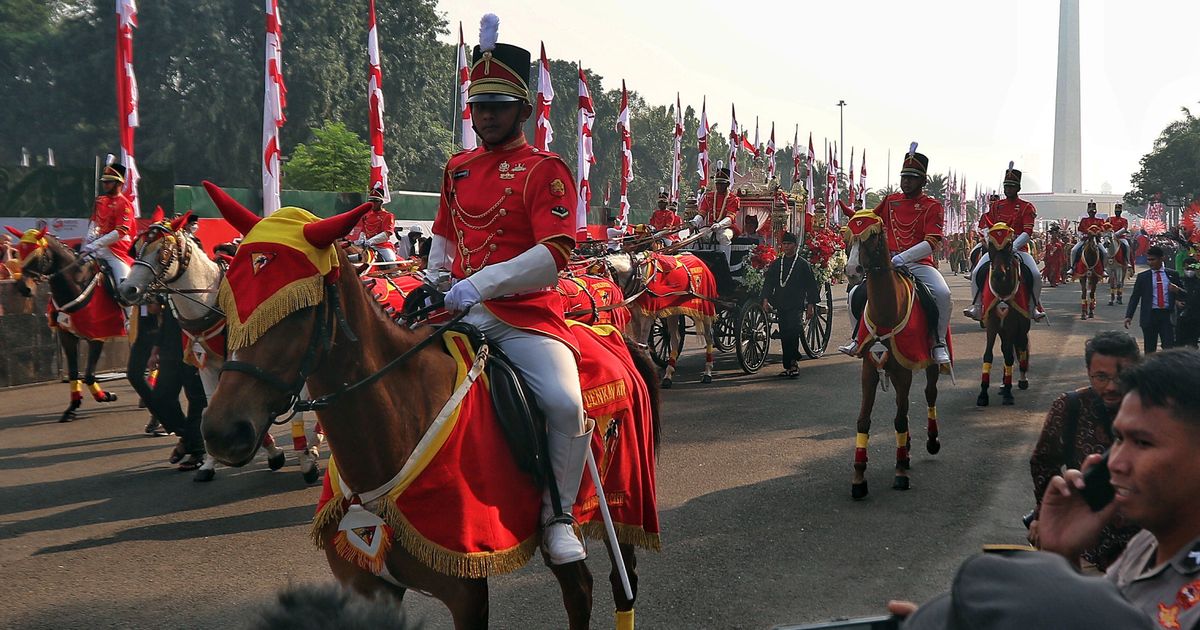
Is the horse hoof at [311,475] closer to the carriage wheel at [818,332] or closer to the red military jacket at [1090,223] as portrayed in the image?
the carriage wheel at [818,332]

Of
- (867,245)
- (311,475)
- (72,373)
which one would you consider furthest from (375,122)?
(867,245)

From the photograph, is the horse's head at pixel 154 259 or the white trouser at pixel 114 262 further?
the white trouser at pixel 114 262

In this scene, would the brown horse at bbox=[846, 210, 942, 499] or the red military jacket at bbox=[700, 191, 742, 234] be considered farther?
the red military jacket at bbox=[700, 191, 742, 234]

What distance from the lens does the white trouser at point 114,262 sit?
11086 mm

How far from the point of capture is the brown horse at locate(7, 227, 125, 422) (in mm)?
11297

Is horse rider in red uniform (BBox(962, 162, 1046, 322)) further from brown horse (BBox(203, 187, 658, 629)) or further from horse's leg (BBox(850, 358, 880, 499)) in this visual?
brown horse (BBox(203, 187, 658, 629))

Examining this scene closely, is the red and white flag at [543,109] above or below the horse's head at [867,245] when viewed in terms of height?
above

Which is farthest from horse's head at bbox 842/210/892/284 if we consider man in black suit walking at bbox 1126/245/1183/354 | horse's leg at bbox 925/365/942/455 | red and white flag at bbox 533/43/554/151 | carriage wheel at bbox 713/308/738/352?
red and white flag at bbox 533/43/554/151

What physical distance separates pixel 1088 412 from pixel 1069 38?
115 meters

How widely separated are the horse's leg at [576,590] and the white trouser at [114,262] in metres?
→ 9.12

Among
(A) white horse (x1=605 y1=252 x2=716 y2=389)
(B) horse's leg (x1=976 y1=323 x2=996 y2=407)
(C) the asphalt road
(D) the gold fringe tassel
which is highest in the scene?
(D) the gold fringe tassel

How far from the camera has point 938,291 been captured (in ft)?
29.1

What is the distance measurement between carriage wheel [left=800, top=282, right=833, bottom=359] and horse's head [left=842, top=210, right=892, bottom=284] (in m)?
7.81

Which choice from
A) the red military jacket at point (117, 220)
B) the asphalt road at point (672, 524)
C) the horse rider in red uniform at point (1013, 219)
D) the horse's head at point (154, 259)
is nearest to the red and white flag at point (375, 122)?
the red military jacket at point (117, 220)
